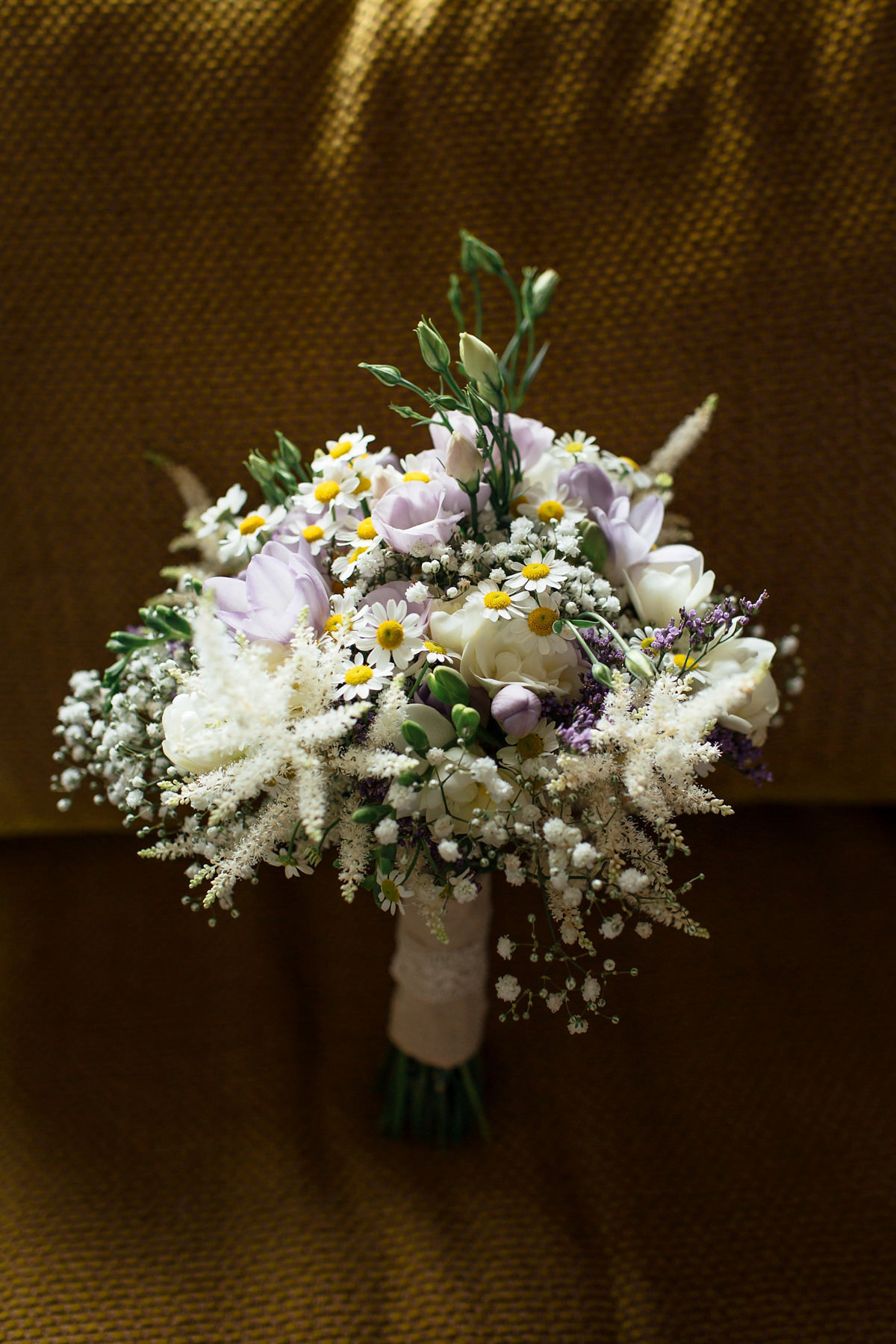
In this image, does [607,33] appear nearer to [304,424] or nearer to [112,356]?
[304,424]

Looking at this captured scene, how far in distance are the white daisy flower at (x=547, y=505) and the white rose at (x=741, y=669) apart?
124 mm

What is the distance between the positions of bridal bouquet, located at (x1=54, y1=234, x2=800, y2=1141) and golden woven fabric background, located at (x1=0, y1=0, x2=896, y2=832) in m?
0.36

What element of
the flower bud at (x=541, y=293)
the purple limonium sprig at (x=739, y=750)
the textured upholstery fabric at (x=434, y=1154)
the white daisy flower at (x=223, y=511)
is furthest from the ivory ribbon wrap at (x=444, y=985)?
the flower bud at (x=541, y=293)

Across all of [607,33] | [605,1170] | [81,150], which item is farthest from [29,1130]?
[607,33]

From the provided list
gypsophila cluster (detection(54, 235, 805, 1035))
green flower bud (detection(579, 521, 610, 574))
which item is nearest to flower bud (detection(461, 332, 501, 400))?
gypsophila cluster (detection(54, 235, 805, 1035))

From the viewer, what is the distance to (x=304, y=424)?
898mm

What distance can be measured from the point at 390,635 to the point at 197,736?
5.0 inches

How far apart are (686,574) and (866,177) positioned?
1.85ft

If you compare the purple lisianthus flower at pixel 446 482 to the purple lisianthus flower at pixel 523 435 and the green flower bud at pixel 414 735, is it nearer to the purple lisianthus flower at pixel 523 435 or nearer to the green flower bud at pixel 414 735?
the purple lisianthus flower at pixel 523 435

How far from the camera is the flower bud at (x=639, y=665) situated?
463 mm

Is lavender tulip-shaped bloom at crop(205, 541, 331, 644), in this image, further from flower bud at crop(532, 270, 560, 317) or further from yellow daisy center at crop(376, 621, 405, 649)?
flower bud at crop(532, 270, 560, 317)

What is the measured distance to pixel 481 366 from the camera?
516 mm

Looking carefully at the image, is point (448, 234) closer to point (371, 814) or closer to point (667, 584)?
point (667, 584)

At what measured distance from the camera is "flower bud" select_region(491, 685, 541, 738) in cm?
46
